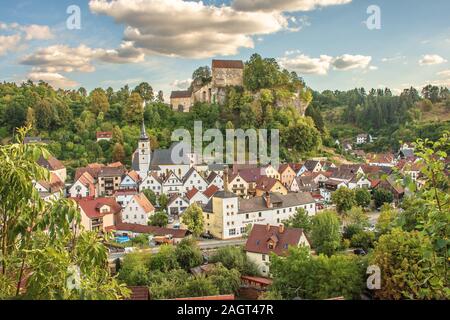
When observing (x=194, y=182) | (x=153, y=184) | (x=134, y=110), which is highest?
(x=134, y=110)

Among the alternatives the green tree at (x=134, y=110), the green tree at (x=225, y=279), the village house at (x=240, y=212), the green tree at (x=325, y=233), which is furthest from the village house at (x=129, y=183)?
the green tree at (x=225, y=279)

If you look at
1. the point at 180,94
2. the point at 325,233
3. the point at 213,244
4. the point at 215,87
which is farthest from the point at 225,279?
the point at 180,94

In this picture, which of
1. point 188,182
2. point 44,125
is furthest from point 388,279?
point 44,125

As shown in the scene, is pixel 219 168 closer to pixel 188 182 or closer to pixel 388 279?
pixel 188 182

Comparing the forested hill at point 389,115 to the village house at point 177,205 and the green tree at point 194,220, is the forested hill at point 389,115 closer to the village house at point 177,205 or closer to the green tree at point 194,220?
the village house at point 177,205

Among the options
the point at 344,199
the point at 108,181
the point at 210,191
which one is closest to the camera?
the point at 344,199

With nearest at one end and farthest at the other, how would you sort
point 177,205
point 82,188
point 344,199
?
1. point 344,199
2. point 177,205
3. point 82,188

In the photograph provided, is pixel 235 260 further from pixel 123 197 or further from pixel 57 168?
pixel 57 168
